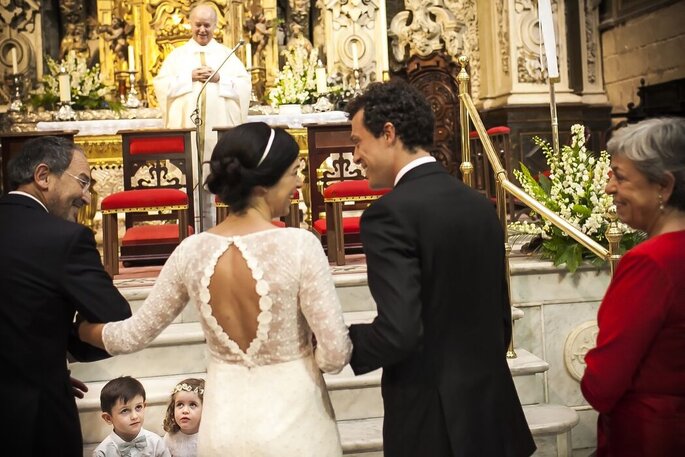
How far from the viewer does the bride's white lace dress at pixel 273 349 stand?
8.80ft

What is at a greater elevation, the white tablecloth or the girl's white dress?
the white tablecloth

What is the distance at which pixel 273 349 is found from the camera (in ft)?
8.95

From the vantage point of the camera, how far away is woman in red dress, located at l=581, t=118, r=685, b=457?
2561 millimetres

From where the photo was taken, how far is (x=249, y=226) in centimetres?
275

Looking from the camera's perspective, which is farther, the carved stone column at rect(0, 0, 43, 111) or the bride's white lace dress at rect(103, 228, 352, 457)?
the carved stone column at rect(0, 0, 43, 111)

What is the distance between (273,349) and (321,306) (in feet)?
0.62

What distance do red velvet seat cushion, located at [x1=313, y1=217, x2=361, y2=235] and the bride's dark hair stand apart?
162 inches

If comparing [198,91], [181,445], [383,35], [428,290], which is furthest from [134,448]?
[383,35]

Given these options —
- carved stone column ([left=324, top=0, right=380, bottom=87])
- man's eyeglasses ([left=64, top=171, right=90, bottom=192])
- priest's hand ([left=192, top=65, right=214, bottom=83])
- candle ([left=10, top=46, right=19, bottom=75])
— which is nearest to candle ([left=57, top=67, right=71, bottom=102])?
candle ([left=10, top=46, right=19, bottom=75])

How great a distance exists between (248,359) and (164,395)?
2033 millimetres

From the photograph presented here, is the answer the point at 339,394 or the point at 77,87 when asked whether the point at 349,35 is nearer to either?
the point at 77,87

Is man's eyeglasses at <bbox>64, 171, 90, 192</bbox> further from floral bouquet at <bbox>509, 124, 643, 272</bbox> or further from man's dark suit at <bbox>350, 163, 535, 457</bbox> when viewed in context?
floral bouquet at <bbox>509, 124, 643, 272</bbox>

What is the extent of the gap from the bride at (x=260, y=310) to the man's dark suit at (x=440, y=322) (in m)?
0.15

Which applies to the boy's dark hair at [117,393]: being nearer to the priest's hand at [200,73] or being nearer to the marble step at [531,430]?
the marble step at [531,430]
